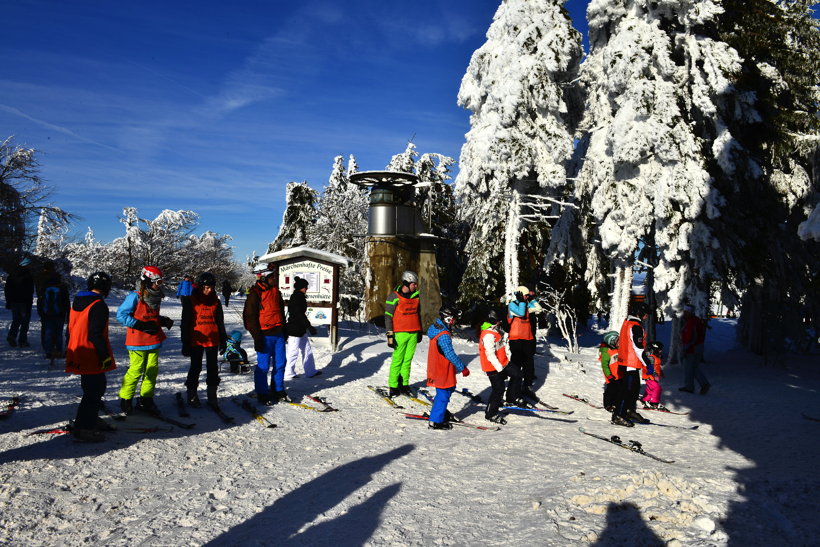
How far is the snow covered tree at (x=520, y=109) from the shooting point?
52.4 feet

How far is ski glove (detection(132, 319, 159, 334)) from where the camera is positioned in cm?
630

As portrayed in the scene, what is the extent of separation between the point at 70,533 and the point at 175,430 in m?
2.58

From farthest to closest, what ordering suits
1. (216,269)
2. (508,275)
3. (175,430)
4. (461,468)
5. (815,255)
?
(216,269), (508,275), (815,255), (175,430), (461,468)

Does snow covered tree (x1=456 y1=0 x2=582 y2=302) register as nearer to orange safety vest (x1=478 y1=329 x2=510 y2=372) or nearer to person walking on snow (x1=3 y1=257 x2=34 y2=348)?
orange safety vest (x1=478 y1=329 x2=510 y2=372)

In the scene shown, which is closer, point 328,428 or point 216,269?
point 328,428

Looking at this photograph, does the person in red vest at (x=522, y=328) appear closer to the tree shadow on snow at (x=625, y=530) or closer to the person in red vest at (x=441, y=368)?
the person in red vest at (x=441, y=368)

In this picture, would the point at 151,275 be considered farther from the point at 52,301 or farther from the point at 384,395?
the point at 52,301

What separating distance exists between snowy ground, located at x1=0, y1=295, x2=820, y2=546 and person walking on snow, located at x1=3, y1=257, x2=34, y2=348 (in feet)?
9.11

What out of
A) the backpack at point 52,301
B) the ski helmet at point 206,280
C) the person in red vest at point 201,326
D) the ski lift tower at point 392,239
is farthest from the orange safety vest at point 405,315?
the ski lift tower at point 392,239

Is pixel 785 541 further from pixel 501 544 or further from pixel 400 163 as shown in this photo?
pixel 400 163

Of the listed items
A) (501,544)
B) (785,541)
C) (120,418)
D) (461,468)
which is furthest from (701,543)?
(120,418)

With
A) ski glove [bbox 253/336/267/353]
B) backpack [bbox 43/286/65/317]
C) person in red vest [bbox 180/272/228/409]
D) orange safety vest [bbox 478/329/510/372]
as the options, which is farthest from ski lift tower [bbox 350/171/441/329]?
person in red vest [bbox 180/272/228/409]

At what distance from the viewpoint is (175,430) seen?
6.34m

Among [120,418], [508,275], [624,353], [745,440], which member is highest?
[508,275]
